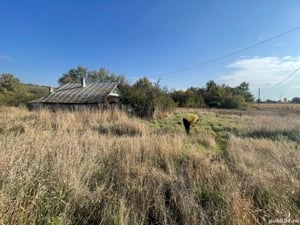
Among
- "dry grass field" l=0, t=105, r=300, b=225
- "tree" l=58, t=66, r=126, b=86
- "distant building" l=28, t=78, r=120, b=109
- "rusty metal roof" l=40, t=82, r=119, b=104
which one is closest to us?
"dry grass field" l=0, t=105, r=300, b=225

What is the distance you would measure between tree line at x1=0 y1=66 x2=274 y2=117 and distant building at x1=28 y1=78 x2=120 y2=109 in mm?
2056

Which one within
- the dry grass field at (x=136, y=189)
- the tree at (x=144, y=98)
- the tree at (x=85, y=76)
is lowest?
the dry grass field at (x=136, y=189)

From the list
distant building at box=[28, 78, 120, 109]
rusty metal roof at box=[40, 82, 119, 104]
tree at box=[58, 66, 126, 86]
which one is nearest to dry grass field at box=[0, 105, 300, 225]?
distant building at box=[28, 78, 120, 109]

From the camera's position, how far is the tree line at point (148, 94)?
597 inches

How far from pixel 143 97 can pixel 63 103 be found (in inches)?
448

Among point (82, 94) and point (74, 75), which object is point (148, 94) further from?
point (74, 75)

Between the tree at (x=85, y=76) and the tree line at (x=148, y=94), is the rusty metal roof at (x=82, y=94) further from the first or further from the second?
the tree at (x=85, y=76)

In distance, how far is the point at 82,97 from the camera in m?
20.8

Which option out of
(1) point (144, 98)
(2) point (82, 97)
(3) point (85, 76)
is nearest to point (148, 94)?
(1) point (144, 98)

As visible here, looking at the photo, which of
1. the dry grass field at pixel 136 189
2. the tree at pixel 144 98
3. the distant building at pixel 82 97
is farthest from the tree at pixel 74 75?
the dry grass field at pixel 136 189

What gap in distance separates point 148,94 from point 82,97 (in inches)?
376

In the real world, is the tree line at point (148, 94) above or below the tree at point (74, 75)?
below

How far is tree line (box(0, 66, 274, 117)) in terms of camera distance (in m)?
15.2

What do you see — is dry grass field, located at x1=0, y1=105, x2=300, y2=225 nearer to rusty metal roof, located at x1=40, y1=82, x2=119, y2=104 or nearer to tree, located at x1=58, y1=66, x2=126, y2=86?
rusty metal roof, located at x1=40, y1=82, x2=119, y2=104
